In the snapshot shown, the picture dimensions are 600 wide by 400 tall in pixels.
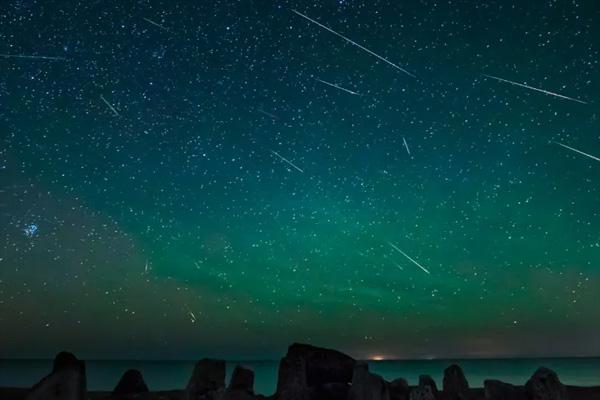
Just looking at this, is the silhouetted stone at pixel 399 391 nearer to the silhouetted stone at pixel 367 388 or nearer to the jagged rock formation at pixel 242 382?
the silhouetted stone at pixel 367 388

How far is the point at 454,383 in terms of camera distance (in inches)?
473

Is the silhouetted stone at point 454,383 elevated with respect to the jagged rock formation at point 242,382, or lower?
lower

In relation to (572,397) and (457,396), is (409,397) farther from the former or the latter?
(572,397)

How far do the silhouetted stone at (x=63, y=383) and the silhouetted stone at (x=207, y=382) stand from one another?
319 centimetres

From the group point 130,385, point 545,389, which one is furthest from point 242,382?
point 545,389

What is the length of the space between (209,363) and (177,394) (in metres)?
2.44

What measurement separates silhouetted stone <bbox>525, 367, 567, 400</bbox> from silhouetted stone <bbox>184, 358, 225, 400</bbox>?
20.5ft

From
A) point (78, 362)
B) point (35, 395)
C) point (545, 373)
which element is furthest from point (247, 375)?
point (545, 373)

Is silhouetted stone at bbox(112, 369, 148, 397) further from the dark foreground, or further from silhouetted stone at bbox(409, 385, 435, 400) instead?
silhouetted stone at bbox(409, 385, 435, 400)

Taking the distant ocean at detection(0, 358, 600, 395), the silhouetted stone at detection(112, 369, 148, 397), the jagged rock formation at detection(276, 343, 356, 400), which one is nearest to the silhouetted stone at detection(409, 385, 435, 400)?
the jagged rock formation at detection(276, 343, 356, 400)

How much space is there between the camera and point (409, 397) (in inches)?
420

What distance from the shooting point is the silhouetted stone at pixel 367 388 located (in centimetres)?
977

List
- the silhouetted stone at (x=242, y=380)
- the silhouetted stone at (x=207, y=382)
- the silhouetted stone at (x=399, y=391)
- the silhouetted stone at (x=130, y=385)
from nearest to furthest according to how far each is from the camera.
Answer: the silhouetted stone at (x=207, y=382) < the silhouetted stone at (x=399, y=391) < the silhouetted stone at (x=242, y=380) < the silhouetted stone at (x=130, y=385)

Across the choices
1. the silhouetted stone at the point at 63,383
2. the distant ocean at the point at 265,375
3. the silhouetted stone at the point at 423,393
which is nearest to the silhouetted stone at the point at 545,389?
the silhouetted stone at the point at 423,393
